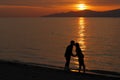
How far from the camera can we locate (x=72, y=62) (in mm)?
35719

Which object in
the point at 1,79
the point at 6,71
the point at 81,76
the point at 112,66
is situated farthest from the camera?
the point at 112,66

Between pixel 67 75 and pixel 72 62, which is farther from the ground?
pixel 72 62

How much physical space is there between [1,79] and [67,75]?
3835 millimetres

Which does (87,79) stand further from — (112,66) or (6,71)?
(112,66)

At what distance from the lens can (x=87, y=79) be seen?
1662cm

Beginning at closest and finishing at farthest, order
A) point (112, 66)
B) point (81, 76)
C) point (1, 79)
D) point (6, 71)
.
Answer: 1. point (1, 79)
2. point (81, 76)
3. point (6, 71)
4. point (112, 66)

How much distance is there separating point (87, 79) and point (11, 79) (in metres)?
3.95

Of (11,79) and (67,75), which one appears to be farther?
(67,75)

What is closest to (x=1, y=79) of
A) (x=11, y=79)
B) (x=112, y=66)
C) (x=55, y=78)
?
(x=11, y=79)

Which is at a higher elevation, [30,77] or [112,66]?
[112,66]

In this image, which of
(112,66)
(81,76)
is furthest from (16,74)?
(112,66)

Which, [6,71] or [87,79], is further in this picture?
[6,71]

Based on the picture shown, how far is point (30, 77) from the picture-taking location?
1692 cm

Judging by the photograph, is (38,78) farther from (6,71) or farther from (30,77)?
(6,71)
